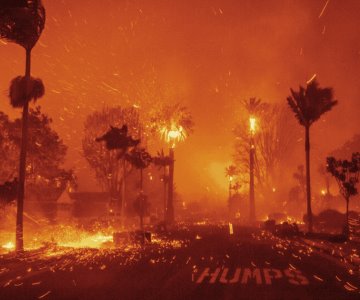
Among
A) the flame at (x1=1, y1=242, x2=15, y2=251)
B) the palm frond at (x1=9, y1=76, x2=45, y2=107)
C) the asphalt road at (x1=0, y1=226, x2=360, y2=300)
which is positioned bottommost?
the flame at (x1=1, y1=242, x2=15, y2=251)

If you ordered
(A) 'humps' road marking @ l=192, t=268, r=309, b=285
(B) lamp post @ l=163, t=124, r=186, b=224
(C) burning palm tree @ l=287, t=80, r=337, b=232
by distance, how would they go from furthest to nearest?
(B) lamp post @ l=163, t=124, r=186, b=224 < (C) burning palm tree @ l=287, t=80, r=337, b=232 < (A) 'humps' road marking @ l=192, t=268, r=309, b=285

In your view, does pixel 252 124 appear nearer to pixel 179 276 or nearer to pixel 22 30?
pixel 22 30

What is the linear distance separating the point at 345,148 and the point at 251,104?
5863 cm

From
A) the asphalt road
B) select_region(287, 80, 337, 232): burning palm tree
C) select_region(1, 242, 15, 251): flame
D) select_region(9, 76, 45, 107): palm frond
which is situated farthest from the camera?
select_region(287, 80, 337, 232): burning palm tree

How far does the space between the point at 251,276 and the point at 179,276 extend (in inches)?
80.3

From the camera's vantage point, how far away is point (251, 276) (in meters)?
13.7

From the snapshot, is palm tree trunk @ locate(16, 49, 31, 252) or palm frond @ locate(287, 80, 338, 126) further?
palm frond @ locate(287, 80, 338, 126)

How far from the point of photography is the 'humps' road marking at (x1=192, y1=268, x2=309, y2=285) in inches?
502

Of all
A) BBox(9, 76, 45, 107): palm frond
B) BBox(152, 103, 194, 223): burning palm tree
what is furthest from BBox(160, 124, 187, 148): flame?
BBox(9, 76, 45, 107): palm frond

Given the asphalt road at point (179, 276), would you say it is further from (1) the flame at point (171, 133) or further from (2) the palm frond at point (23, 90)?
(1) the flame at point (171, 133)

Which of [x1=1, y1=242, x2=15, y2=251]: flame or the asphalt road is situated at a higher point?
the asphalt road

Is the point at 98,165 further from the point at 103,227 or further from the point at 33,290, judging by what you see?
the point at 33,290

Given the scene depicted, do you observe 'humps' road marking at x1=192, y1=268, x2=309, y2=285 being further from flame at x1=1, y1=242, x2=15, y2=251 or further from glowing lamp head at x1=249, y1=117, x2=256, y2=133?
glowing lamp head at x1=249, y1=117, x2=256, y2=133

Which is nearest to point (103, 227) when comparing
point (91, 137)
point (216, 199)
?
point (91, 137)
